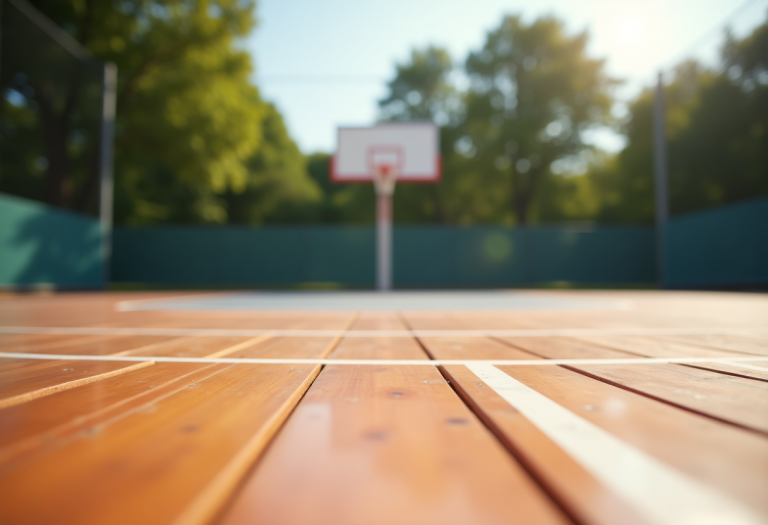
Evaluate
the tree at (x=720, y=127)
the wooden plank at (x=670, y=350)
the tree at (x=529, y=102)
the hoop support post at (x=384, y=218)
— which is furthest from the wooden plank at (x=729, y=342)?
the tree at (x=529, y=102)

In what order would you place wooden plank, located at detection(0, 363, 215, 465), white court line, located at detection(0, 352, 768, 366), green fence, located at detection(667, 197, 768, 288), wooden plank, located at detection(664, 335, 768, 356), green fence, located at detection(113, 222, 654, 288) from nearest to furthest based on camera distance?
1. wooden plank, located at detection(0, 363, 215, 465)
2. white court line, located at detection(0, 352, 768, 366)
3. wooden plank, located at detection(664, 335, 768, 356)
4. green fence, located at detection(667, 197, 768, 288)
5. green fence, located at detection(113, 222, 654, 288)

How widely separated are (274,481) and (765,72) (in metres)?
12.1

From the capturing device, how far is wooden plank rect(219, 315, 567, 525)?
0.42 metres

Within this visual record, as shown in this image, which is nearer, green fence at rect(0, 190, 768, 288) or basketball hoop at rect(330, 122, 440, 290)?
basketball hoop at rect(330, 122, 440, 290)

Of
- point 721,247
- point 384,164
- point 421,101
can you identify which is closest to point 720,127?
point 721,247

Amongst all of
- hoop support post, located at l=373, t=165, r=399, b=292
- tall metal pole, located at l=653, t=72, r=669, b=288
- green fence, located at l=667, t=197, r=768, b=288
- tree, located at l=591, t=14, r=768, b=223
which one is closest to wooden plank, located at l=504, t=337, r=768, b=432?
hoop support post, located at l=373, t=165, r=399, b=292

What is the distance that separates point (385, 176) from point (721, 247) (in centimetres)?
673

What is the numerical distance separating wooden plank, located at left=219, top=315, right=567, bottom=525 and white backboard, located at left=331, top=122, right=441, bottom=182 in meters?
8.74

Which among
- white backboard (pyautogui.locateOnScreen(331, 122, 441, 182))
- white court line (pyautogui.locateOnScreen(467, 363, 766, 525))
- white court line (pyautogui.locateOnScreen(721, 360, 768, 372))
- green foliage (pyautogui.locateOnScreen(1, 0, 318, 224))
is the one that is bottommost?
white court line (pyautogui.locateOnScreen(721, 360, 768, 372))

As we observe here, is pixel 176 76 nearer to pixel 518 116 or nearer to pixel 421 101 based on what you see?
pixel 421 101

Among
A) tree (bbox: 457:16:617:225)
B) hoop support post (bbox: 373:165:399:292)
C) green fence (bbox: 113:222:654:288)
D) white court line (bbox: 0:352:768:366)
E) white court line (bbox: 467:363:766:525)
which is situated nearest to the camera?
white court line (bbox: 467:363:766:525)

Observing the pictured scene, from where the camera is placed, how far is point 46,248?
23.4 feet

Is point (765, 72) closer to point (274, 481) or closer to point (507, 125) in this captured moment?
point (507, 125)

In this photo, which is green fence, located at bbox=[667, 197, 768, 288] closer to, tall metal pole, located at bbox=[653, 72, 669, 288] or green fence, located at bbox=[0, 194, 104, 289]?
tall metal pole, located at bbox=[653, 72, 669, 288]
